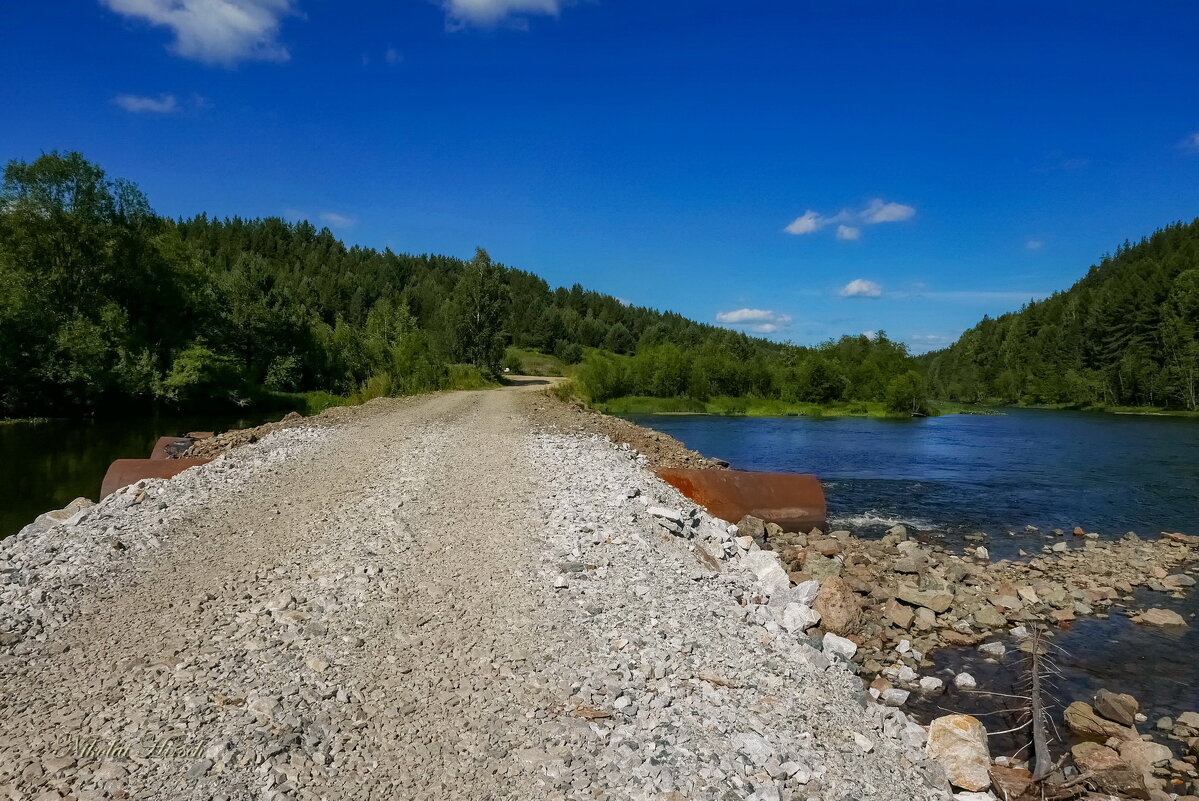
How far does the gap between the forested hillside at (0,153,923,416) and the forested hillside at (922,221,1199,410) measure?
90.1ft

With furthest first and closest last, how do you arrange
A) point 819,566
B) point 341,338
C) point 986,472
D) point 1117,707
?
point 341,338 → point 986,472 → point 819,566 → point 1117,707

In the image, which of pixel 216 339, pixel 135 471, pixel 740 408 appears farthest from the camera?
pixel 740 408

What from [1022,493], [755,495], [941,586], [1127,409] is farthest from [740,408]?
[941,586]

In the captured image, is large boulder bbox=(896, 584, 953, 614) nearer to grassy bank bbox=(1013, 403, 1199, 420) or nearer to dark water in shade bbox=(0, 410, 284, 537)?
dark water in shade bbox=(0, 410, 284, 537)

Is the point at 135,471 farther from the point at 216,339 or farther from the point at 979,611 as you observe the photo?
the point at 216,339

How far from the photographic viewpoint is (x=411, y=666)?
5.26m

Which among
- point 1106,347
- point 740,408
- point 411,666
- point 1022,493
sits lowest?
point 1022,493

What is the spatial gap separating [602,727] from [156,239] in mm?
52081

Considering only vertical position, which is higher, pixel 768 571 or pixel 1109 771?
pixel 768 571

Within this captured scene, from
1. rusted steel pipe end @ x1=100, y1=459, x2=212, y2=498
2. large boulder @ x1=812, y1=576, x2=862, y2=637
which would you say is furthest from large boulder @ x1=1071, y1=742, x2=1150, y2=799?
rusted steel pipe end @ x1=100, y1=459, x2=212, y2=498

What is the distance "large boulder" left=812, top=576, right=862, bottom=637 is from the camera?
8062 millimetres

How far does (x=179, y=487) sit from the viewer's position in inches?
429

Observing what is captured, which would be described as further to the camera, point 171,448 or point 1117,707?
point 171,448

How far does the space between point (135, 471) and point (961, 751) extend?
48.5 ft
